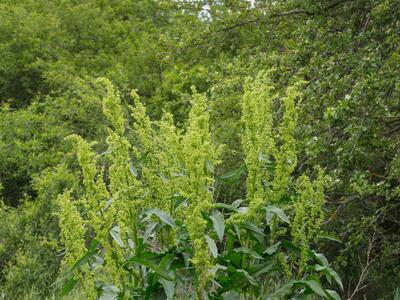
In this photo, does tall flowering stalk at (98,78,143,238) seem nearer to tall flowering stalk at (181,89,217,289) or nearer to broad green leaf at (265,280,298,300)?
tall flowering stalk at (181,89,217,289)

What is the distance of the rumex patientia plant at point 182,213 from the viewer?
2.82 m

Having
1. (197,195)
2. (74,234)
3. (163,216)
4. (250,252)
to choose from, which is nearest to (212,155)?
(197,195)

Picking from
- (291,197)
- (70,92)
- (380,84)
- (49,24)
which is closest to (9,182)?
(70,92)

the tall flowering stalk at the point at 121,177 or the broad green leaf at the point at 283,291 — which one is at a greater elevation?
the tall flowering stalk at the point at 121,177

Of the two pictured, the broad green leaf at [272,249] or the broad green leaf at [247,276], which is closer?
the broad green leaf at [247,276]

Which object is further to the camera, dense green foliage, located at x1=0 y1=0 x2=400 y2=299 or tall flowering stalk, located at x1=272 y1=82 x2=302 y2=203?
tall flowering stalk, located at x1=272 y1=82 x2=302 y2=203

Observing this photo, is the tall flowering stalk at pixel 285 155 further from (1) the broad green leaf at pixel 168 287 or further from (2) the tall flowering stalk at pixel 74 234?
(2) the tall flowering stalk at pixel 74 234

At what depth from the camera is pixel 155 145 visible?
3.15 m

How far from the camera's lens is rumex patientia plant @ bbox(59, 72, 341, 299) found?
282 centimetres

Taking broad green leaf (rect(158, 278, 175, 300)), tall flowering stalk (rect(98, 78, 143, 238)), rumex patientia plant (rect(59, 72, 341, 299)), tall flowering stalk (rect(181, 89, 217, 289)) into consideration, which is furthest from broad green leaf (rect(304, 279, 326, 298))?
tall flowering stalk (rect(98, 78, 143, 238))

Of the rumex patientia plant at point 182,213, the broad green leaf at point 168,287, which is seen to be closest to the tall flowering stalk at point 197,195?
the rumex patientia plant at point 182,213

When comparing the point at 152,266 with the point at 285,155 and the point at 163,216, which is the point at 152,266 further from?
the point at 285,155

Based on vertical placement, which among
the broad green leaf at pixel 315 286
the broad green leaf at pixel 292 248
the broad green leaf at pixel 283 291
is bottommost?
the broad green leaf at pixel 283 291

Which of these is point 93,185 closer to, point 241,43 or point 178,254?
point 178,254
